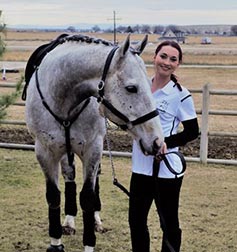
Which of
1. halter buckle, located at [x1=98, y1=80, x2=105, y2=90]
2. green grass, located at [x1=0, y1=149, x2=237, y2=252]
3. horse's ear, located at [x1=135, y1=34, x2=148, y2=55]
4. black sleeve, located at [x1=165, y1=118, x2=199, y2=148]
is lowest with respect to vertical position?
green grass, located at [x1=0, y1=149, x2=237, y2=252]

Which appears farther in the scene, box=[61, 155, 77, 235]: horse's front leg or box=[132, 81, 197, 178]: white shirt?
box=[61, 155, 77, 235]: horse's front leg

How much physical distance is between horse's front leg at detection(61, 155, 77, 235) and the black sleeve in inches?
66.6

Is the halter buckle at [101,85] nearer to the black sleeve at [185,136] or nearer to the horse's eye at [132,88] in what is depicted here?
the horse's eye at [132,88]

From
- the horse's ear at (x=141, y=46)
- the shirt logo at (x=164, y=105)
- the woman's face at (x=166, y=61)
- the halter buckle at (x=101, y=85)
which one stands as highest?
the horse's ear at (x=141, y=46)

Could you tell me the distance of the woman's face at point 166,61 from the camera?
3.26 m

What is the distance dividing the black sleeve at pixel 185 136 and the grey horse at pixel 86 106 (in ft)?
0.93

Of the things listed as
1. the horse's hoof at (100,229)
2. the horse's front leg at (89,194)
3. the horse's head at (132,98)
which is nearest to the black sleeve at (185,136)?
the horse's head at (132,98)

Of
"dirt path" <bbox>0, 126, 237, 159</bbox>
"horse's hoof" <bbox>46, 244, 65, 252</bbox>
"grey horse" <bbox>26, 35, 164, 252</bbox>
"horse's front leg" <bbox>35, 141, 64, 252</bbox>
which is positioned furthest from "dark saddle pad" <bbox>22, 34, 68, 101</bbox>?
"dirt path" <bbox>0, 126, 237, 159</bbox>

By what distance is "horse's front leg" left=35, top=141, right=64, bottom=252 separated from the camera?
4.10 meters

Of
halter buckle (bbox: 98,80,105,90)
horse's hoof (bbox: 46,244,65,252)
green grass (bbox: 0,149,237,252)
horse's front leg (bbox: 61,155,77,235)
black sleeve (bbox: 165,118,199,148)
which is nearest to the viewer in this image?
halter buckle (bbox: 98,80,105,90)

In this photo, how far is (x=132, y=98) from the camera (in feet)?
10.1

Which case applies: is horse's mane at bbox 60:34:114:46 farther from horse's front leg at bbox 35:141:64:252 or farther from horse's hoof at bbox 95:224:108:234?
horse's hoof at bbox 95:224:108:234

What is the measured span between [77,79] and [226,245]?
2076 mm

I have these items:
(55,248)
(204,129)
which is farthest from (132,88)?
(204,129)
